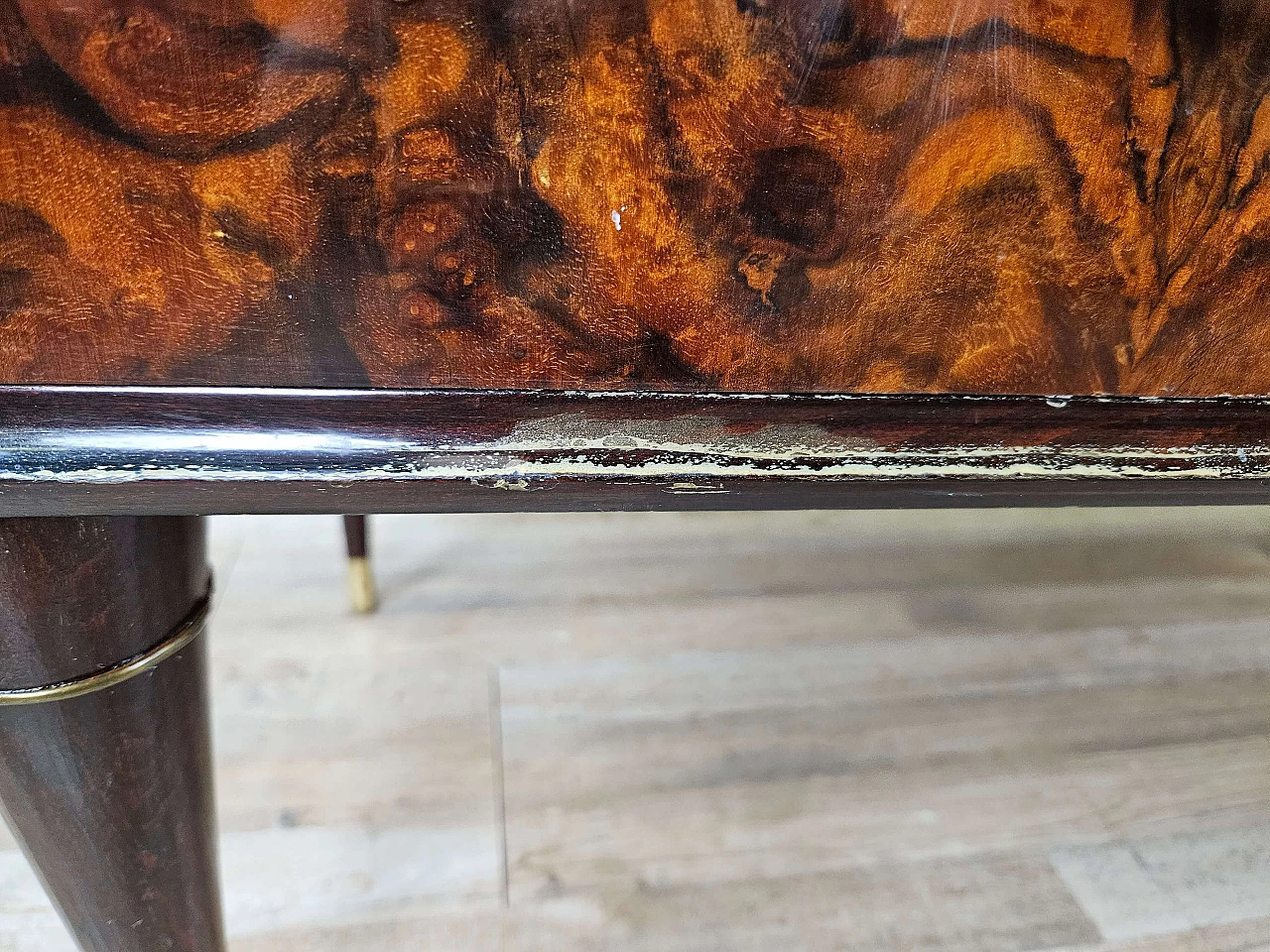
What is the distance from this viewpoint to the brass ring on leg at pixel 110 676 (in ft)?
0.99

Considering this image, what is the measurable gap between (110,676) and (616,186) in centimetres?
24

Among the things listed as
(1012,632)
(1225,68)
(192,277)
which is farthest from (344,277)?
(1012,632)

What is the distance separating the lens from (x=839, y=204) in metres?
0.25

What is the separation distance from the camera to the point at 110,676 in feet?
1.00

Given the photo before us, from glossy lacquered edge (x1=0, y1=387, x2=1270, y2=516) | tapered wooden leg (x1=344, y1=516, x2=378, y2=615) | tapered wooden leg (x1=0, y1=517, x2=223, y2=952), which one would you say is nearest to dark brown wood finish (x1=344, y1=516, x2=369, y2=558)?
tapered wooden leg (x1=344, y1=516, x2=378, y2=615)

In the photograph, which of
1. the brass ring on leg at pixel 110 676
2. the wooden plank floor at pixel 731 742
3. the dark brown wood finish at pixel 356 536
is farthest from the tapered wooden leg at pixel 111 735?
the dark brown wood finish at pixel 356 536

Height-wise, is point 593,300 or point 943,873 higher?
point 593,300

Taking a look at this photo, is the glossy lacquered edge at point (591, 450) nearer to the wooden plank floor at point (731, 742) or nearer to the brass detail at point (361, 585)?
the wooden plank floor at point (731, 742)

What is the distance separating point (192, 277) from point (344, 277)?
0.04 metres

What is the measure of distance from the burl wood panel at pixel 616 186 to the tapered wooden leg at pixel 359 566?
594mm

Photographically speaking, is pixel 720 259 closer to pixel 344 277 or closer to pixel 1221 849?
pixel 344 277

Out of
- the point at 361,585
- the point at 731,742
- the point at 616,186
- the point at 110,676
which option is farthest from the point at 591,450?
the point at 361,585

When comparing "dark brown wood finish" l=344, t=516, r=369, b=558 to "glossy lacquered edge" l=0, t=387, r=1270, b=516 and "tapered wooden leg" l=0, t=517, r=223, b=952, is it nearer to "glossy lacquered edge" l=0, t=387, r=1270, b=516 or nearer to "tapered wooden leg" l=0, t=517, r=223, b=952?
"tapered wooden leg" l=0, t=517, r=223, b=952

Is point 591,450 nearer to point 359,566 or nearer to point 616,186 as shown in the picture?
point 616,186
